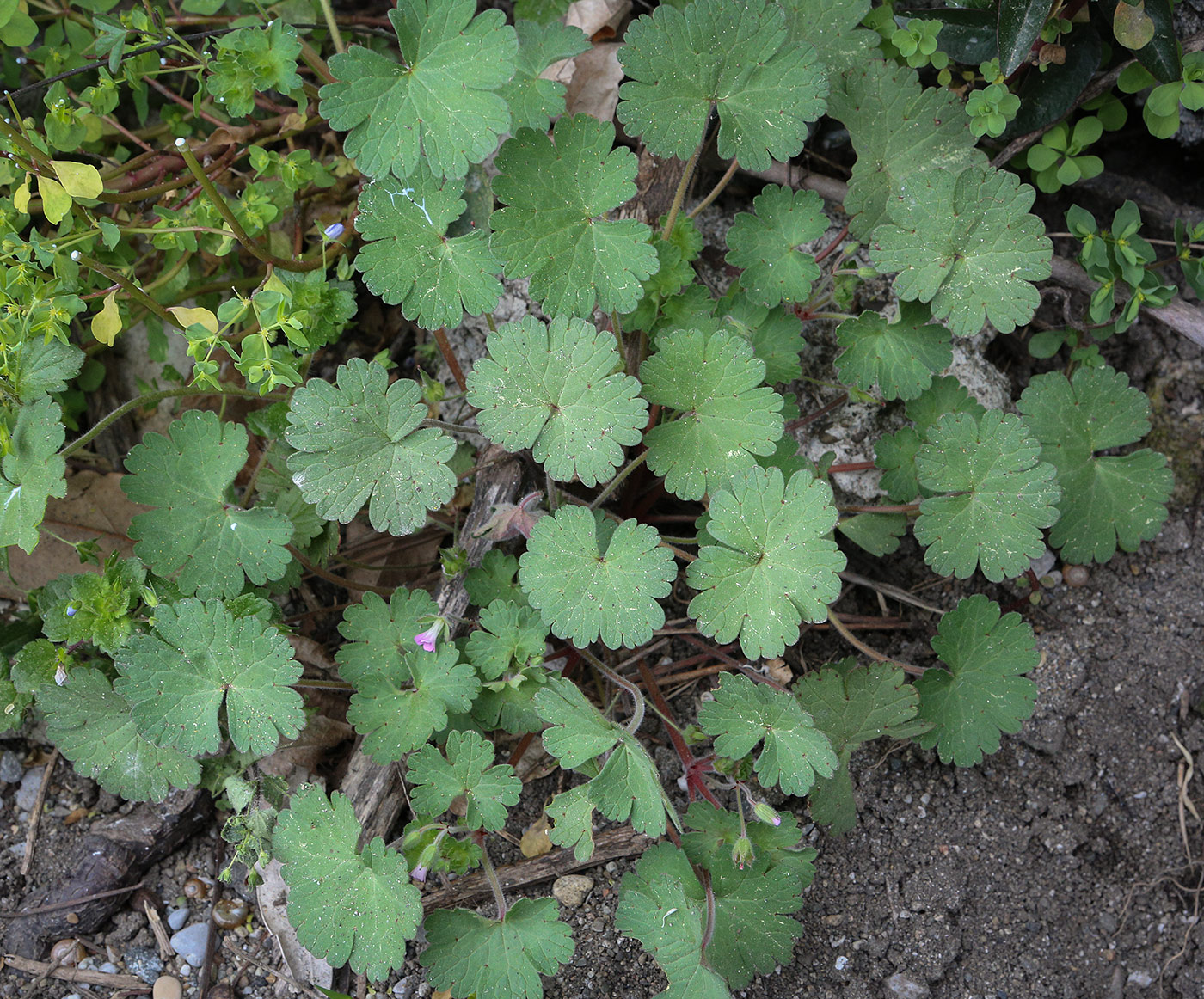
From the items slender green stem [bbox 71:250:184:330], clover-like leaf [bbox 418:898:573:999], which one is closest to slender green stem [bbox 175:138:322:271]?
slender green stem [bbox 71:250:184:330]

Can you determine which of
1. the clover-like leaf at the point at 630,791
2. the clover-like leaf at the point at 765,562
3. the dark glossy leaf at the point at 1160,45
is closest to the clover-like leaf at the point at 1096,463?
the dark glossy leaf at the point at 1160,45

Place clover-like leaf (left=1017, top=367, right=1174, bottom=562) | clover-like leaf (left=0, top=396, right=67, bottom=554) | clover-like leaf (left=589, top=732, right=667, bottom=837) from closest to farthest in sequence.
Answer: clover-like leaf (left=589, top=732, right=667, bottom=837), clover-like leaf (left=0, top=396, right=67, bottom=554), clover-like leaf (left=1017, top=367, right=1174, bottom=562)

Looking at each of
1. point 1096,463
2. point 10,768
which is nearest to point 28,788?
point 10,768

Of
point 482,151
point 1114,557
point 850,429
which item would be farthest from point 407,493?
point 1114,557

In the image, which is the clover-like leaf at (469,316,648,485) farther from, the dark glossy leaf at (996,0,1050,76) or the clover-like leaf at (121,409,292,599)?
the dark glossy leaf at (996,0,1050,76)

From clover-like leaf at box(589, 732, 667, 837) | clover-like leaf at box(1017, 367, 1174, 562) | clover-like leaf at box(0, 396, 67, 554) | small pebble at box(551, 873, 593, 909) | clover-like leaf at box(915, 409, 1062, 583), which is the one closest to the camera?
clover-like leaf at box(589, 732, 667, 837)

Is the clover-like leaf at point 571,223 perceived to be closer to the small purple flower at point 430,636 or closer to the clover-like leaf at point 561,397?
the clover-like leaf at point 561,397
